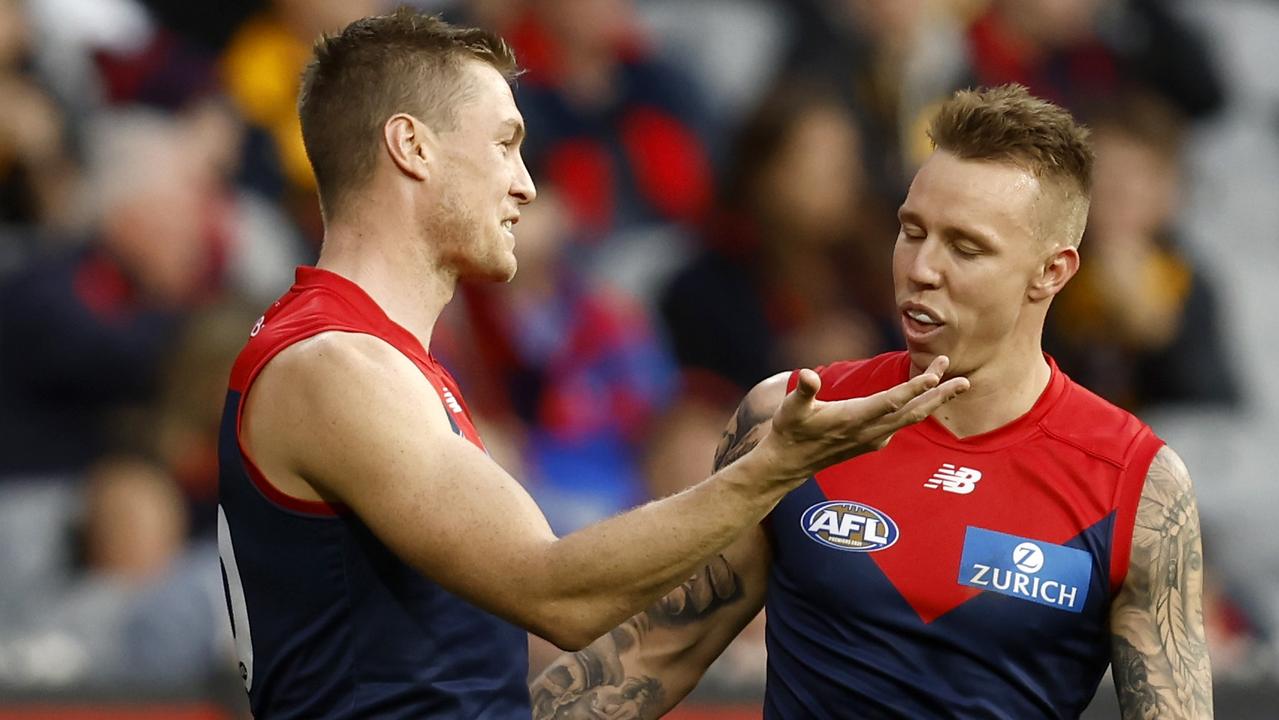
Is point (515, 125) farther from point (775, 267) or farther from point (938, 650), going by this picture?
point (775, 267)

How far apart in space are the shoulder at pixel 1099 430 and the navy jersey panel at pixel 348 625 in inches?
53.2

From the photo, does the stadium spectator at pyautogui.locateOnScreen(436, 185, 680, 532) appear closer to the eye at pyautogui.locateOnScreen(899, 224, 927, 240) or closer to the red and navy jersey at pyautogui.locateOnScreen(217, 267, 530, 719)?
the eye at pyautogui.locateOnScreen(899, 224, 927, 240)

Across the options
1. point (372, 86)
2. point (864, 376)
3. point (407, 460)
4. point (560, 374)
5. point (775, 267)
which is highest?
point (775, 267)

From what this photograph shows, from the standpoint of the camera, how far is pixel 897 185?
8508mm

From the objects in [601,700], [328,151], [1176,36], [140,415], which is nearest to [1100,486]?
[601,700]

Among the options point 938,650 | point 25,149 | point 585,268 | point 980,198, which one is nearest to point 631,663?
point 938,650

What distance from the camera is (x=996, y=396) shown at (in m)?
4.00

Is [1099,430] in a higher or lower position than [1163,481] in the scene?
higher

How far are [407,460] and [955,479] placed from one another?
1330 mm

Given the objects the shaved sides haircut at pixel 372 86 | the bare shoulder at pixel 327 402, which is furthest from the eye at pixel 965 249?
the bare shoulder at pixel 327 402

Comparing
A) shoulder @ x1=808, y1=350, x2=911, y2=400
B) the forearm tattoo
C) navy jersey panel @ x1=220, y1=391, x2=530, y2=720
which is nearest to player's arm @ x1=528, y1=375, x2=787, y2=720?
the forearm tattoo

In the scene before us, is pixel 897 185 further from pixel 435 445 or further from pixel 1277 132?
pixel 435 445

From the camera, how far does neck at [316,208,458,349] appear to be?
3.60 m

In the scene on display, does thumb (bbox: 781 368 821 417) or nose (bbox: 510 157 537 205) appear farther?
nose (bbox: 510 157 537 205)
